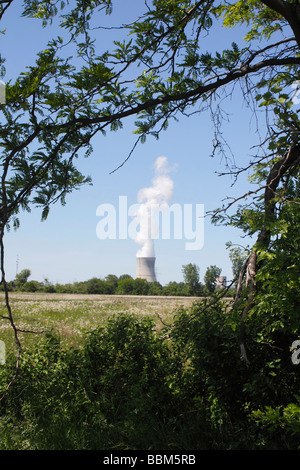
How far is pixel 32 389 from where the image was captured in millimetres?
5648

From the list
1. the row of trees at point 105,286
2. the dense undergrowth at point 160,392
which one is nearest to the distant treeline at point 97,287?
the row of trees at point 105,286

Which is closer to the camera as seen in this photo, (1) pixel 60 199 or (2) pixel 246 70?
(1) pixel 60 199

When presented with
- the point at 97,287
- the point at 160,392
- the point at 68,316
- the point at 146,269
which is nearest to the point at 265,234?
the point at 160,392

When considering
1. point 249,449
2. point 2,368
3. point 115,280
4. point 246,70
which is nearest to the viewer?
point 249,449

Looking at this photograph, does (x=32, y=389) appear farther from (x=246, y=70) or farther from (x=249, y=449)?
(x=246, y=70)

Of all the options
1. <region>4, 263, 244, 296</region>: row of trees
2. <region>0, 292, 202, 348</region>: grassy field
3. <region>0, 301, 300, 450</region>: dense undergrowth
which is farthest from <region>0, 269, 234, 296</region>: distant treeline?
<region>0, 301, 300, 450</region>: dense undergrowth

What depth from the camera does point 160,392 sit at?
17.4ft

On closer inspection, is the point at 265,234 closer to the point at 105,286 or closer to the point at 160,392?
the point at 160,392

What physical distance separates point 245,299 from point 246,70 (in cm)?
→ 286

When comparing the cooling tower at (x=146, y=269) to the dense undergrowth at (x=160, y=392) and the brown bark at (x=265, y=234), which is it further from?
the brown bark at (x=265, y=234)

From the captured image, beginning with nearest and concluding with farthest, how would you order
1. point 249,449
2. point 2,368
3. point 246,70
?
point 249,449 → point 246,70 → point 2,368

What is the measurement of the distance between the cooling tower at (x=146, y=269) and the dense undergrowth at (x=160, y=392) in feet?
251

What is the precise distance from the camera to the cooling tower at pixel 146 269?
8269 centimetres
